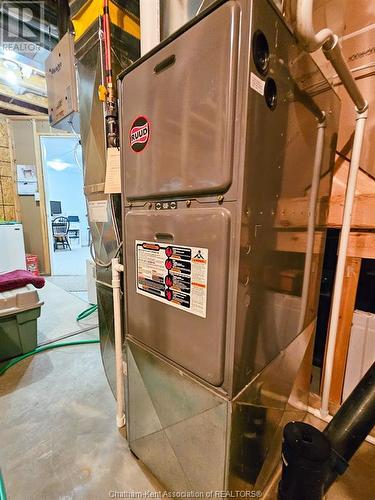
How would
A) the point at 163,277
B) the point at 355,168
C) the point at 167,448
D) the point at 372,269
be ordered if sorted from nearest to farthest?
the point at 163,277 < the point at 167,448 < the point at 355,168 < the point at 372,269

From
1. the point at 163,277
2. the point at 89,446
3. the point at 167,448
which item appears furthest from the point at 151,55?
the point at 89,446

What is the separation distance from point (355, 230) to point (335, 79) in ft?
2.66

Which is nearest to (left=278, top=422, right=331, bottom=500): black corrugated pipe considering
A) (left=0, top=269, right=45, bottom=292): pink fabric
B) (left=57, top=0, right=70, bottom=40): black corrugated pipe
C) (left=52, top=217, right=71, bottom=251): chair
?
(left=0, top=269, right=45, bottom=292): pink fabric

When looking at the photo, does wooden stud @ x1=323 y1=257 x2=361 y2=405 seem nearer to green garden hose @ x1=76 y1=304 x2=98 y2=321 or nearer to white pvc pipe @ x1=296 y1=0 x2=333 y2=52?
white pvc pipe @ x1=296 y1=0 x2=333 y2=52

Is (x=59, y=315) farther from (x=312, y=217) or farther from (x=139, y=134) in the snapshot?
(x=312, y=217)

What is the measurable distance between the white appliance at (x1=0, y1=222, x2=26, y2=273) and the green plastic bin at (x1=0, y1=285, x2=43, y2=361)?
Result: 2.28 meters

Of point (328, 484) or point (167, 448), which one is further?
point (167, 448)

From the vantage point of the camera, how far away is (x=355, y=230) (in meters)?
1.31

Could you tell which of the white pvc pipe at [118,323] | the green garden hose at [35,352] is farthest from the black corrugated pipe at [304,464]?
the green garden hose at [35,352]

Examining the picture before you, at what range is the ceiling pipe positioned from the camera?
0.67 m

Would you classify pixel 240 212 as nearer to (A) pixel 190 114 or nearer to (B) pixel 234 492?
(A) pixel 190 114

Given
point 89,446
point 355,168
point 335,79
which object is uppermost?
point 335,79

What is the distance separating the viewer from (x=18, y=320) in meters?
2.01

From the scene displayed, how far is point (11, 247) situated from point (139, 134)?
4.06 m
